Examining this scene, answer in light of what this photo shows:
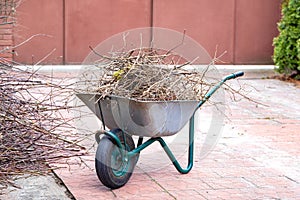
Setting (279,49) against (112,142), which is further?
(279,49)

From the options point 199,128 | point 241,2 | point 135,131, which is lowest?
point 199,128

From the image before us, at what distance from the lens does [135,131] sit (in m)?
5.22

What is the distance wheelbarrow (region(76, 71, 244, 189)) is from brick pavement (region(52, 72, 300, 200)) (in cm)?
17

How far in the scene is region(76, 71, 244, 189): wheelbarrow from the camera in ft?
16.6

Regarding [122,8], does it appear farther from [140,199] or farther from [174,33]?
[140,199]

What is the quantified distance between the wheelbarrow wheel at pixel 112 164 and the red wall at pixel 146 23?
23.2ft

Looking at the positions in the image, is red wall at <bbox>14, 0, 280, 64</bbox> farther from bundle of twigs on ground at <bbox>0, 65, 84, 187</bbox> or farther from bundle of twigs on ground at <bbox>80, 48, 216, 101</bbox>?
bundle of twigs on ground at <bbox>0, 65, 84, 187</bbox>

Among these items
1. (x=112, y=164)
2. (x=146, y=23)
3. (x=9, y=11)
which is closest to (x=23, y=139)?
(x=9, y=11)

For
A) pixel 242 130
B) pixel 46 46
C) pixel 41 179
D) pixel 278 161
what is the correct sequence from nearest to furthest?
pixel 41 179, pixel 278 161, pixel 242 130, pixel 46 46

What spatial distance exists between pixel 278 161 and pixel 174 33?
718 centimetres

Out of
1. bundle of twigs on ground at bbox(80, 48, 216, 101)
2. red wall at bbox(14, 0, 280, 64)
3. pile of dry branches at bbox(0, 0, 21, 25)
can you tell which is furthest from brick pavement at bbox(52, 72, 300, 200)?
red wall at bbox(14, 0, 280, 64)

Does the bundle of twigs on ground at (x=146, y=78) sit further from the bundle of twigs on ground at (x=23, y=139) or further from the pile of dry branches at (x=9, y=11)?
the bundle of twigs on ground at (x=23, y=139)

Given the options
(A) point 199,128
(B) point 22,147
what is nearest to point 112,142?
(B) point 22,147

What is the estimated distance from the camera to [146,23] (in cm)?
1309
